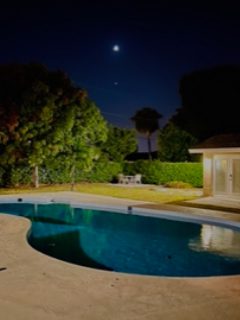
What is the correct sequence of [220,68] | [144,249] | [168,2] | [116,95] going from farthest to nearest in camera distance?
[220,68] → [116,95] → [168,2] → [144,249]

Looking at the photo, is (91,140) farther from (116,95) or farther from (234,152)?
(234,152)

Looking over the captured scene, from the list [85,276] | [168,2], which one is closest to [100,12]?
[168,2]

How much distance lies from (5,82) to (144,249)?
50.5ft

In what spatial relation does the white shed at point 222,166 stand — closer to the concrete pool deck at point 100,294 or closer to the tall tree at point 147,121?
the concrete pool deck at point 100,294

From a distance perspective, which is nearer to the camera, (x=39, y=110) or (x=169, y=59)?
(x=39, y=110)

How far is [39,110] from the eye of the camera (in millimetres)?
23344

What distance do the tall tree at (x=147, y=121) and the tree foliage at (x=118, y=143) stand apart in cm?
1163

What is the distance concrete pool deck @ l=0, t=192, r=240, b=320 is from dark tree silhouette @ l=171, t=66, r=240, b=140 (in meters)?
26.5

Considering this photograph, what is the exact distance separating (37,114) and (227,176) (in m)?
11.1

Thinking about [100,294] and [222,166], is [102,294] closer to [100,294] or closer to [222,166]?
[100,294]

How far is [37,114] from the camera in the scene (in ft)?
76.4

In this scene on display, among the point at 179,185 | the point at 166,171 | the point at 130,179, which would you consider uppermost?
the point at 166,171

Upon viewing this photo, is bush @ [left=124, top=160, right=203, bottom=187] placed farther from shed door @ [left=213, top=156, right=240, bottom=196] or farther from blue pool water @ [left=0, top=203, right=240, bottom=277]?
blue pool water @ [left=0, top=203, right=240, bottom=277]

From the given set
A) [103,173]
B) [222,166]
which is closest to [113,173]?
[103,173]
